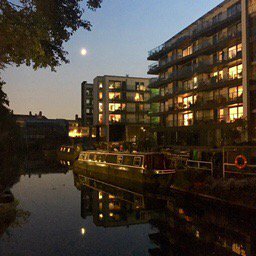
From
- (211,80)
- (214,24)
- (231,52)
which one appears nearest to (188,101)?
(211,80)

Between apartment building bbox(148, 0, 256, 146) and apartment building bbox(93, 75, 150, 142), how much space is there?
19364mm

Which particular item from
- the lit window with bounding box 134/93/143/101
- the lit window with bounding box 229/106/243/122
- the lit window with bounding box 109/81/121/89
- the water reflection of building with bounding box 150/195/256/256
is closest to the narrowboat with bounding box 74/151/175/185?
the water reflection of building with bounding box 150/195/256/256

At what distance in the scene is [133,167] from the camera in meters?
24.0

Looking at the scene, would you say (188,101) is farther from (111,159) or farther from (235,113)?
(111,159)

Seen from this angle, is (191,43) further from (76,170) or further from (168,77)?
(76,170)

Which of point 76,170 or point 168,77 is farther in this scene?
point 168,77

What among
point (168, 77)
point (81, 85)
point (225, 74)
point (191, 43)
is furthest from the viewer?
point (81, 85)

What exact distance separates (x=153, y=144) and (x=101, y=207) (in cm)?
2936

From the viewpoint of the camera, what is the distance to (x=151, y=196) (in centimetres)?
2117

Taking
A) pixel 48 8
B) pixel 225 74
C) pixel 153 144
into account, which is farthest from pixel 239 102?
pixel 48 8

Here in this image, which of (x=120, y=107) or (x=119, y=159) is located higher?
(x=120, y=107)

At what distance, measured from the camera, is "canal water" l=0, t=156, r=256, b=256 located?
11.5m

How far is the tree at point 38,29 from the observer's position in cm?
1023

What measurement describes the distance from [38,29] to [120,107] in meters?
67.0
